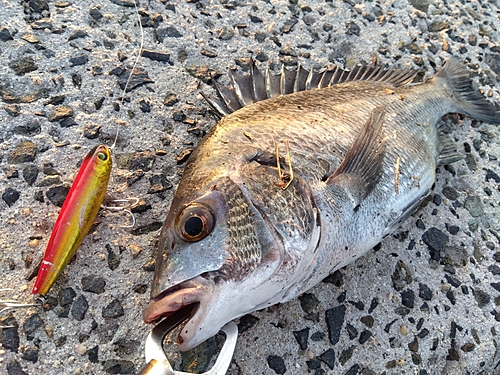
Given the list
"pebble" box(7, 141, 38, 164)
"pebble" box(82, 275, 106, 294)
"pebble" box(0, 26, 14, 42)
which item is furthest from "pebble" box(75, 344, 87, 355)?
"pebble" box(0, 26, 14, 42)

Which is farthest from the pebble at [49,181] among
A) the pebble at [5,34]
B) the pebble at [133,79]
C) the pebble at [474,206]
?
the pebble at [474,206]

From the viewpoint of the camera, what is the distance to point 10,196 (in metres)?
1.91

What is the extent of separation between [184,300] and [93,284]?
24.0 inches

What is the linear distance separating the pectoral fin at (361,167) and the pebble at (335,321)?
0.55 m

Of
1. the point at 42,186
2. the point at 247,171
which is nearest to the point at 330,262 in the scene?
the point at 247,171

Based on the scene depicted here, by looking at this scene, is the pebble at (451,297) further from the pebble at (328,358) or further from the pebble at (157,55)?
the pebble at (157,55)

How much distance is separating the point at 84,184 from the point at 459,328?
1979 mm

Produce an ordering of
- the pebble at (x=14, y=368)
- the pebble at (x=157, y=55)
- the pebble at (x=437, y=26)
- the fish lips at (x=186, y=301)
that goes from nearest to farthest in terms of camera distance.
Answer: the fish lips at (x=186, y=301)
the pebble at (x=14, y=368)
the pebble at (x=157, y=55)
the pebble at (x=437, y=26)

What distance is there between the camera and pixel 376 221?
77.6 inches

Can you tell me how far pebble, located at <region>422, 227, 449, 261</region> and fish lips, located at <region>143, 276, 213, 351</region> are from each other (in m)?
1.44

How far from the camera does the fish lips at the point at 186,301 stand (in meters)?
1.43

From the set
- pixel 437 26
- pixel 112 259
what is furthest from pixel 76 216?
pixel 437 26

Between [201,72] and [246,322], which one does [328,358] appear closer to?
[246,322]

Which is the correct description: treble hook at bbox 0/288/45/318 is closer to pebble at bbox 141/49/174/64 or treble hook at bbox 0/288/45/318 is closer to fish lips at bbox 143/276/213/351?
fish lips at bbox 143/276/213/351
